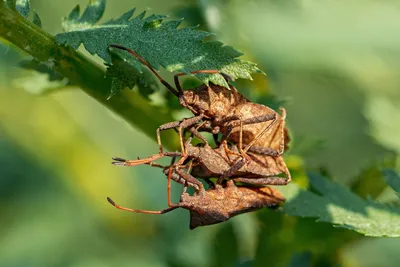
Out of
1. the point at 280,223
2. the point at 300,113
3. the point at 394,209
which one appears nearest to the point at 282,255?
the point at 280,223

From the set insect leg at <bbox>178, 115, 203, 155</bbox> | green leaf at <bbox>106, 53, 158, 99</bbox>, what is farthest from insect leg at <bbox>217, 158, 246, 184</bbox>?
green leaf at <bbox>106, 53, 158, 99</bbox>

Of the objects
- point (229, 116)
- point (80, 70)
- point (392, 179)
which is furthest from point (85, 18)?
point (392, 179)

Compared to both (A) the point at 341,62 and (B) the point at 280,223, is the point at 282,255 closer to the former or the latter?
(B) the point at 280,223

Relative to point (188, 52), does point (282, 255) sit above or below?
below

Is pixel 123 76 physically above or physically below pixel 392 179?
above

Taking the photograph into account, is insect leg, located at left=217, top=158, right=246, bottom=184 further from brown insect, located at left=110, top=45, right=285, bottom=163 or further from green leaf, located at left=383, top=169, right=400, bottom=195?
green leaf, located at left=383, top=169, right=400, bottom=195

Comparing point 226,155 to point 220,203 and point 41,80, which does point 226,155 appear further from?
point 41,80

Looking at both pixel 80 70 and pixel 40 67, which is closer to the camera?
pixel 80 70
